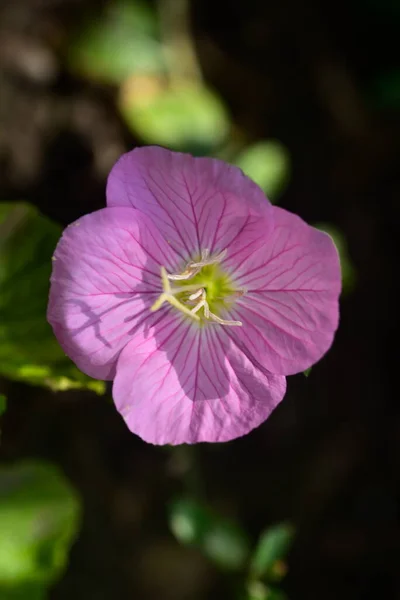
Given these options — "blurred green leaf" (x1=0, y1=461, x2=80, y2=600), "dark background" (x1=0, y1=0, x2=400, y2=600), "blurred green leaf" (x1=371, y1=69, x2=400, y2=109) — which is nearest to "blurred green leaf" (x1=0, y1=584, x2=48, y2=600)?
"blurred green leaf" (x1=0, y1=461, x2=80, y2=600)

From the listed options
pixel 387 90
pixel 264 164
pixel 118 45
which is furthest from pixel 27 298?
pixel 387 90

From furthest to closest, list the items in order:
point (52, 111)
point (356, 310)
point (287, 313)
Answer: point (356, 310) → point (52, 111) → point (287, 313)

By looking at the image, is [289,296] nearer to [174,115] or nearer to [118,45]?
[174,115]

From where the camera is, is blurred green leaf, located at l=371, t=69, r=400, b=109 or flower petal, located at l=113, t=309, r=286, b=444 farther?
blurred green leaf, located at l=371, t=69, r=400, b=109

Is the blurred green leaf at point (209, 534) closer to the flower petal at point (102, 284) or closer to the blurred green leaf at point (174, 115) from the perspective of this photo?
the flower petal at point (102, 284)

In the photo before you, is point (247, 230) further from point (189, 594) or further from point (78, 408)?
point (189, 594)

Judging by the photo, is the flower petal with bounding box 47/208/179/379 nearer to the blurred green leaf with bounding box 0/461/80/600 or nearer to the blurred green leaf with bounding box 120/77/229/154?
the blurred green leaf with bounding box 0/461/80/600

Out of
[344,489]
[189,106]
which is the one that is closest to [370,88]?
[189,106]
